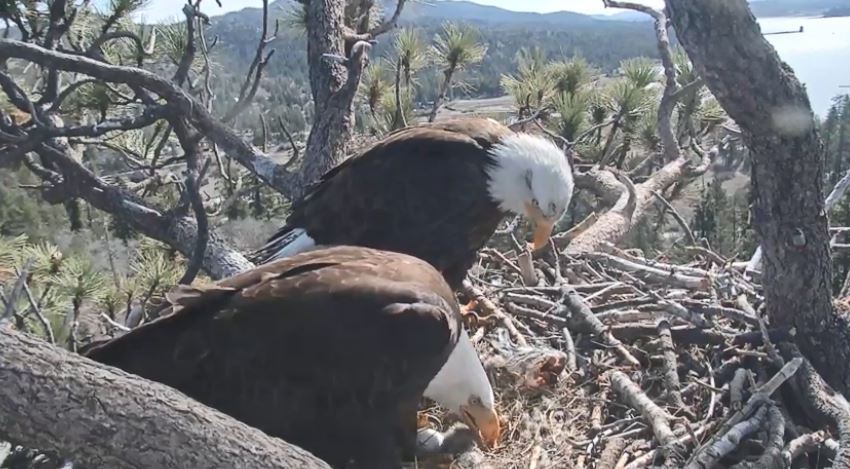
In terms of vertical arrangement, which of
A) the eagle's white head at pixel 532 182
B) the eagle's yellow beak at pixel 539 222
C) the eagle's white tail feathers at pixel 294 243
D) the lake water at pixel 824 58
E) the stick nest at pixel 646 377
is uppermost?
the eagle's white head at pixel 532 182

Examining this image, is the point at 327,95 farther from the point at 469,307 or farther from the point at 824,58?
the point at 824,58

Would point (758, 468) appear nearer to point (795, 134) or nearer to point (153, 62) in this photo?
point (795, 134)

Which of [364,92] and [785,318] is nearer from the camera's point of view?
[785,318]

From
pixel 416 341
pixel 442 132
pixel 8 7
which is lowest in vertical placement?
pixel 416 341

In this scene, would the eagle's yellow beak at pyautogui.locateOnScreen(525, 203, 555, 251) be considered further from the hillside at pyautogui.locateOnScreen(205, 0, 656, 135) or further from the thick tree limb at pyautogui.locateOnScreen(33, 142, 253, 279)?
the hillside at pyautogui.locateOnScreen(205, 0, 656, 135)

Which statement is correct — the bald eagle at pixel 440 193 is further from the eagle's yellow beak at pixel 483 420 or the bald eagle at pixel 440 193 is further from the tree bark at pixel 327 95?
the eagle's yellow beak at pixel 483 420

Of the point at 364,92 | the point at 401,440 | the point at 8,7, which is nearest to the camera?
the point at 401,440

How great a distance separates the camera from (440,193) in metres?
3.27

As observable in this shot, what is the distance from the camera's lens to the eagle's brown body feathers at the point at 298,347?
238 centimetres

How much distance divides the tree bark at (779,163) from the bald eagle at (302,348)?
1.14 meters

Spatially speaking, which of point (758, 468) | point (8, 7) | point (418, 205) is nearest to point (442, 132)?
point (418, 205)

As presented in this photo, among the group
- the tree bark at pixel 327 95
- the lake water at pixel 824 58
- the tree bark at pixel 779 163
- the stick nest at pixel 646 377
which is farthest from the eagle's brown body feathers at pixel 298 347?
the lake water at pixel 824 58

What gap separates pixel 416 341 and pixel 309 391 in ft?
1.17

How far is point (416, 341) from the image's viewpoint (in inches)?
94.8
